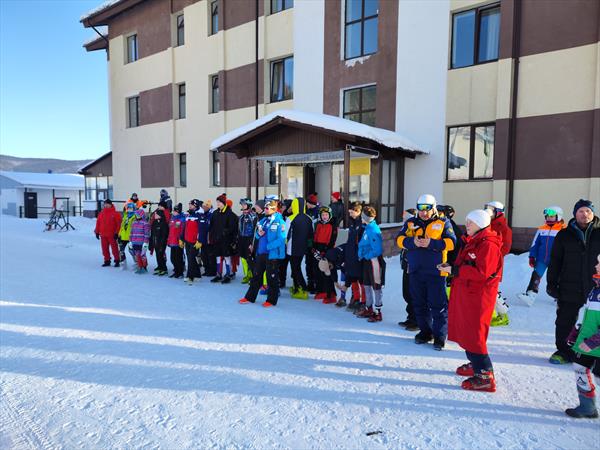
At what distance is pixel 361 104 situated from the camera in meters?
13.6

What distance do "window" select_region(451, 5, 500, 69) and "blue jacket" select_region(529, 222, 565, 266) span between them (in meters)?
6.86

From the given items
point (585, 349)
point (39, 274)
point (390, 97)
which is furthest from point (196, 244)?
point (390, 97)

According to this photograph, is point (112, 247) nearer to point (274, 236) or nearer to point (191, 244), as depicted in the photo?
point (191, 244)

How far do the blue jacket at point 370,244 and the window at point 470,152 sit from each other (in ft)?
23.2

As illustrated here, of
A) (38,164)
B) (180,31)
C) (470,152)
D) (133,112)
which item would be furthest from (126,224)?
(38,164)

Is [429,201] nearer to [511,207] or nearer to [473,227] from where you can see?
[473,227]

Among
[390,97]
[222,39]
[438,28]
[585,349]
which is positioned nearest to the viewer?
[585,349]

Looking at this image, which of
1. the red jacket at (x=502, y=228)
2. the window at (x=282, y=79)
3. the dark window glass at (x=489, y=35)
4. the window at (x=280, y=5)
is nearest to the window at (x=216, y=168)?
the window at (x=282, y=79)

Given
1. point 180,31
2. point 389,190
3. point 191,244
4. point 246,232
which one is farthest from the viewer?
point 180,31

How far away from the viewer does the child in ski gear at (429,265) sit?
4.45 metres

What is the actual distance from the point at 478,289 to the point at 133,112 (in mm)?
22677

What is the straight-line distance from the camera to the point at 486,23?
1107cm

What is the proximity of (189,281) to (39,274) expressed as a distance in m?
3.84

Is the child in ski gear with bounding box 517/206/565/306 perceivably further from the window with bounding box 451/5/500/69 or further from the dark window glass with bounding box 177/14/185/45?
the dark window glass with bounding box 177/14/185/45
